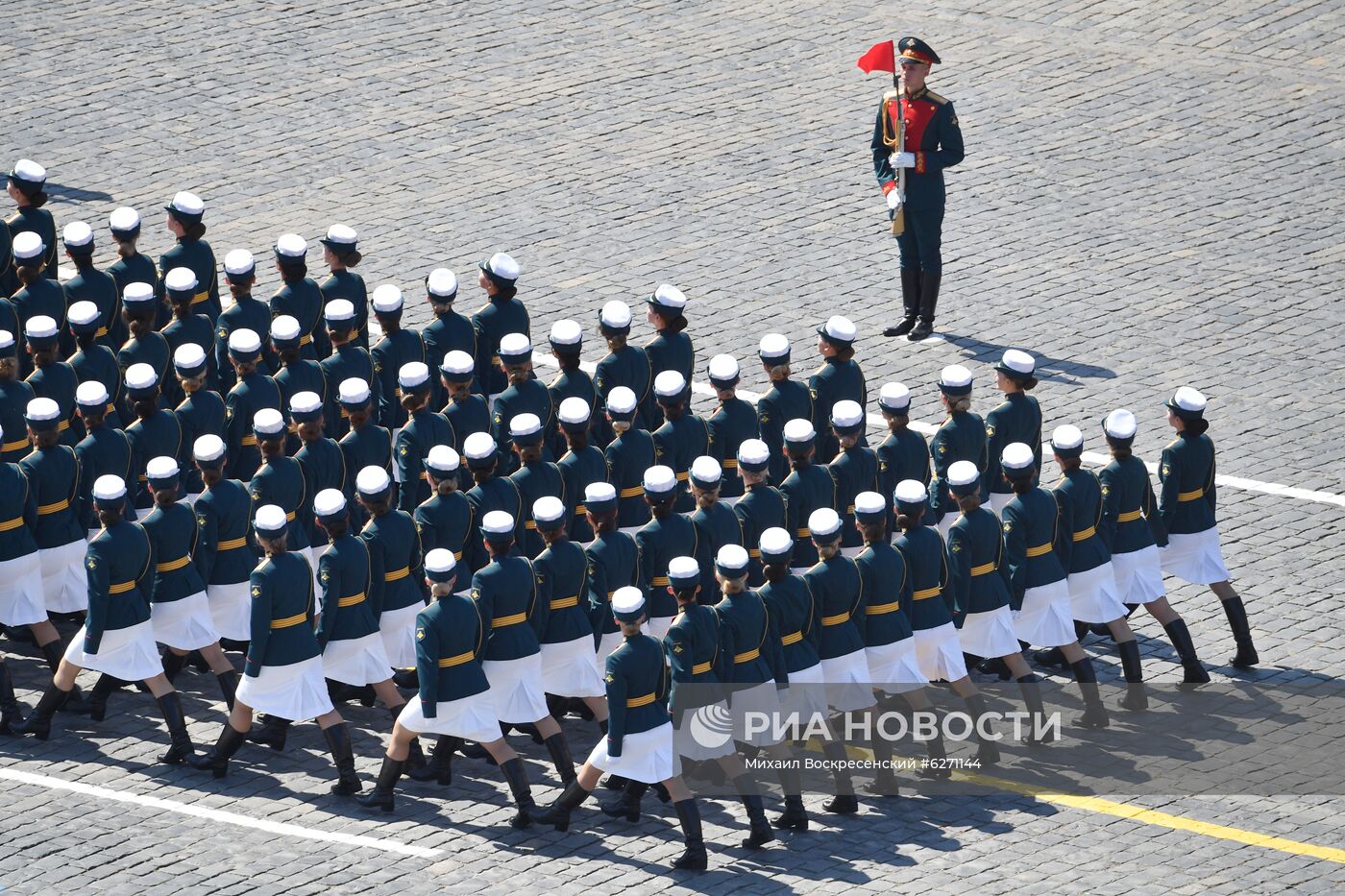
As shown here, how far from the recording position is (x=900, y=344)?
21016mm

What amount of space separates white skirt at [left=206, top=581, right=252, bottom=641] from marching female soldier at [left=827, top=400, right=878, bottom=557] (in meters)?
3.88

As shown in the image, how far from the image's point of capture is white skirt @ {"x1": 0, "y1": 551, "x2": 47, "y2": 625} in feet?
50.6

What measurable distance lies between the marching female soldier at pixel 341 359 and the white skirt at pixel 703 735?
4.39 m

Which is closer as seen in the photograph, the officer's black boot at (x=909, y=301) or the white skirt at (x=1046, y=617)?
the white skirt at (x=1046, y=617)

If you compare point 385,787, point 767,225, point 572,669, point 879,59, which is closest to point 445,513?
point 572,669

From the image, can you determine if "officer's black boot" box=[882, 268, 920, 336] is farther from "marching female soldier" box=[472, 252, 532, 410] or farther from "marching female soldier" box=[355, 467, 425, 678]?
"marching female soldier" box=[355, 467, 425, 678]

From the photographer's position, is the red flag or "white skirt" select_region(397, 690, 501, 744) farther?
the red flag

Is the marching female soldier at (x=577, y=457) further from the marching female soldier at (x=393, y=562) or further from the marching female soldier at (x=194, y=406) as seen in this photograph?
the marching female soldier at (x=194, y=406)

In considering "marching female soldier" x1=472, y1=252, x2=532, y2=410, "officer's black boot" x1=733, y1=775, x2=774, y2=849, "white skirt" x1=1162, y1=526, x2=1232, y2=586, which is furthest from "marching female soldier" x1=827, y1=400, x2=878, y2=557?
"marching female soldier" x1=472, y1=252, x2=532, y2=410

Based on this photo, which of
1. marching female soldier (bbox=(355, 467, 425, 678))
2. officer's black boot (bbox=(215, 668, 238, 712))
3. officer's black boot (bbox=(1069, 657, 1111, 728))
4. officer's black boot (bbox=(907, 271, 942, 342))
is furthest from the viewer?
officer's black boot (bbox=(907, 271, 942, 342))

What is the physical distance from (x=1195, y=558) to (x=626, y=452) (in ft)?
12.8

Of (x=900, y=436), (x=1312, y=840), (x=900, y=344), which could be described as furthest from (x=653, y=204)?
(x=1312, y=840)

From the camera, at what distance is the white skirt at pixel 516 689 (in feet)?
47.3

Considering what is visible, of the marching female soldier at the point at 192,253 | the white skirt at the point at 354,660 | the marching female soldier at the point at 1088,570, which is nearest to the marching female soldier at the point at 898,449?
the marching female soldier at the point at 1088,570
